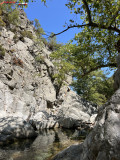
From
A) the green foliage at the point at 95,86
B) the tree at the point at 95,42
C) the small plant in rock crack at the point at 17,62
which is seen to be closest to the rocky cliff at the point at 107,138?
the tree at the point at 95,42

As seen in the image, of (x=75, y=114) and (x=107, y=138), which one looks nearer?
(x=107, y=138)

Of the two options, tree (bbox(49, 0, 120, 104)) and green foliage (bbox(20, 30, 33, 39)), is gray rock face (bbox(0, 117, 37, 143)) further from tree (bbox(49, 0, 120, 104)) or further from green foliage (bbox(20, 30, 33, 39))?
green foliage (bbox(20, 30, 33, 39))

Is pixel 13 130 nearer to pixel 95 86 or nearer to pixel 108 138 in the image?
pixel 108 138

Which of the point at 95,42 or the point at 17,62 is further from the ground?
the point at 17,62

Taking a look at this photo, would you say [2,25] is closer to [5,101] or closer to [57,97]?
[5,101]

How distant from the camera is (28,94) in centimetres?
2686

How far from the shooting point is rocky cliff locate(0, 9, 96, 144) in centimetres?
1698

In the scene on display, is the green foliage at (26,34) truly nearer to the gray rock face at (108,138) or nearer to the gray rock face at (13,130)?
the gray rock face at (13,130)

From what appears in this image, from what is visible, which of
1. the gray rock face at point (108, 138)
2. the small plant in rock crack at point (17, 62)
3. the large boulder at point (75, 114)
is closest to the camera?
the gray rock face at point (108, 138)

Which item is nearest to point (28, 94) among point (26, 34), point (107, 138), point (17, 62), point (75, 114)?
point (17, 62)

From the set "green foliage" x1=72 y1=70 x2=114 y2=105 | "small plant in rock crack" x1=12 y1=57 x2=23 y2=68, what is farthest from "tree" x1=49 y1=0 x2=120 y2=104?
"green foliage" x1=72 y1=70 x2=114 y2=105

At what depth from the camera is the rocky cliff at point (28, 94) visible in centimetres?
1698

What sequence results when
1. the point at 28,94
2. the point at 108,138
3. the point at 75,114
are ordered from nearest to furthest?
the point at 108,138
the point at 75,114
the point at 28,94

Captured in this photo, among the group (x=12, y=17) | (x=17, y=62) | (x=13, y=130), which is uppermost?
(x=12, y=17)
